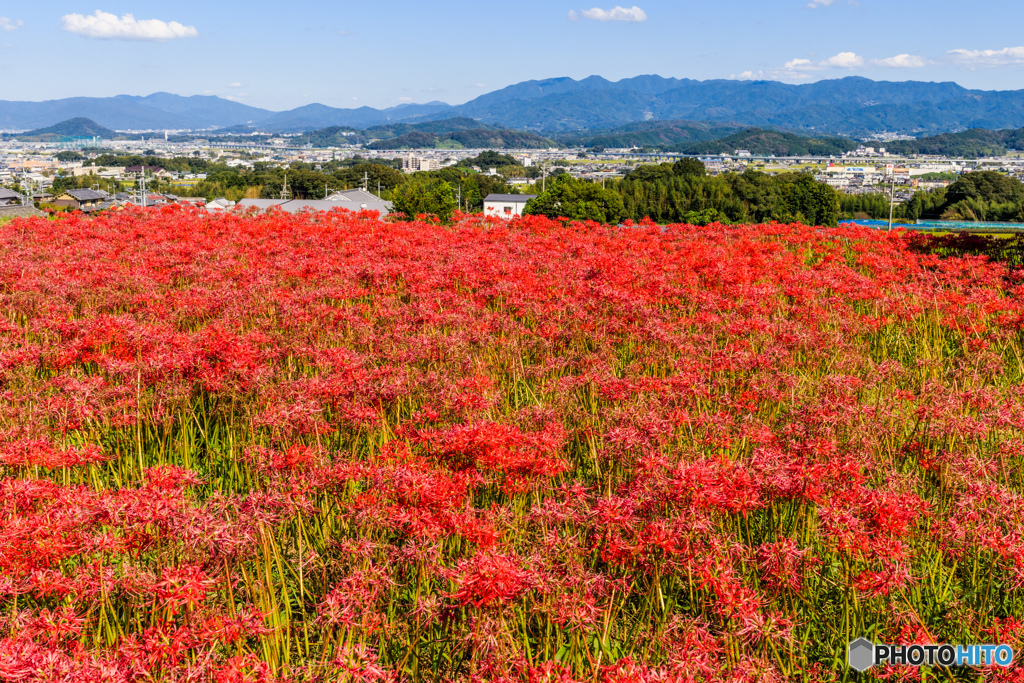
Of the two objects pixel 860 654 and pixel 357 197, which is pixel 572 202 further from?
pixel 860 654

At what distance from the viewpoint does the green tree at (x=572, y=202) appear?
60062 mm

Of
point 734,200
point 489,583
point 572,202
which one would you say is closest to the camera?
point 489,583

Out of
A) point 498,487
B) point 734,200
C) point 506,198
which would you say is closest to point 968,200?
point 734,200

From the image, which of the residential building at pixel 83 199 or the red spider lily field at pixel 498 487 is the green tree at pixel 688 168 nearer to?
the residential building at pixel 83 199

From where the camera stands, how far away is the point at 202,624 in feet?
8.59

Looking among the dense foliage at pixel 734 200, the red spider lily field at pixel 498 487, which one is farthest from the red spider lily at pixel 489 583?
the dense foliage at pixel 734 200

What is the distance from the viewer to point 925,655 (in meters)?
2.99

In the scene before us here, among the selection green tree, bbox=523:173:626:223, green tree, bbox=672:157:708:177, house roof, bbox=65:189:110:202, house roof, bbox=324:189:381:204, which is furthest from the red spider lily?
green tree, bbox=672:157:708:177

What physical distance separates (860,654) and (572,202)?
209 feet

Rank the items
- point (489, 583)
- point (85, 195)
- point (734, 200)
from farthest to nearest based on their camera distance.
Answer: point (85, 195), point (734, 200), point (489, 583)

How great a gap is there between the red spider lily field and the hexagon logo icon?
0.05 metres

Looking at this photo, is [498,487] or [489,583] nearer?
[489,583]

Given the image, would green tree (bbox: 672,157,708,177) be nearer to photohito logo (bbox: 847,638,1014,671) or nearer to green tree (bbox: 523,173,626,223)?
green tree (bbox: 523,173,626,223)

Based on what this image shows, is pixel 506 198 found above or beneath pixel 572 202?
above
